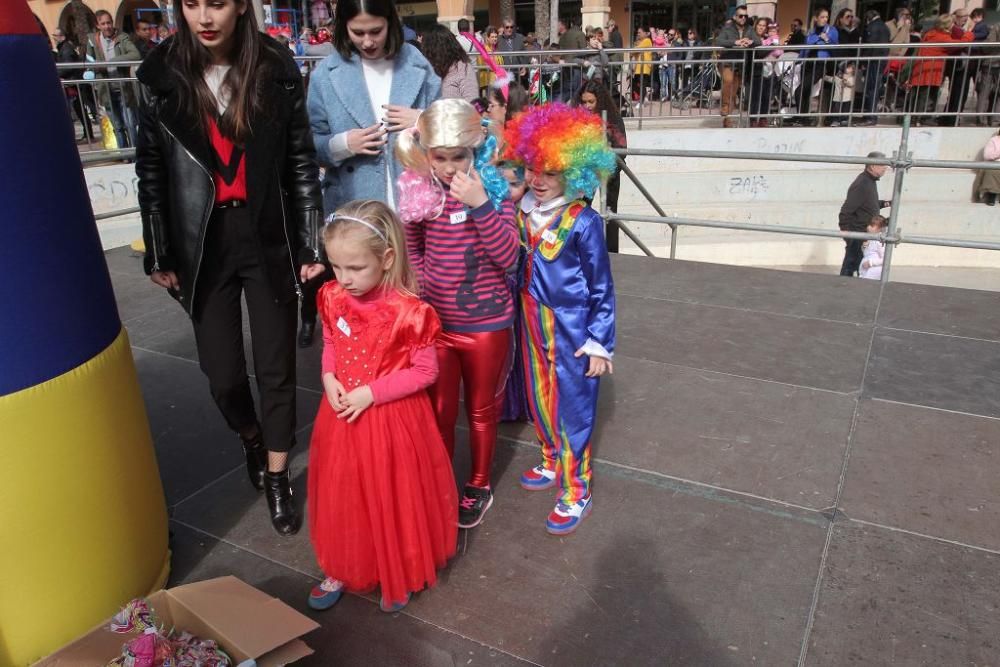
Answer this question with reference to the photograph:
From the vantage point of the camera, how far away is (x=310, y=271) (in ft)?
8.93

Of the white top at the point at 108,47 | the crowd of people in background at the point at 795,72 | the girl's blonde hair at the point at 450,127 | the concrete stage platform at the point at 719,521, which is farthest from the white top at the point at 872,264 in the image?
the white top at the point at 108,47

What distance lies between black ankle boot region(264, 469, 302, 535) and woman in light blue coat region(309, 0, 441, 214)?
3.91 ft

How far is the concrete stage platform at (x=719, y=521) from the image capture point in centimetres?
236

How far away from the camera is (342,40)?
310cm

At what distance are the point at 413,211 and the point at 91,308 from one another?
99 cm

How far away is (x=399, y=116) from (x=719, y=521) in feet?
6.44

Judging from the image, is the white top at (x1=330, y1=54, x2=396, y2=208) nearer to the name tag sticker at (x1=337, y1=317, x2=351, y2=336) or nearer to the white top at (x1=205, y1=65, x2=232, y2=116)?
the white top at (x1=205, y1=65, x2=232, y2=116)

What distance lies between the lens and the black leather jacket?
A: 96.8 inches

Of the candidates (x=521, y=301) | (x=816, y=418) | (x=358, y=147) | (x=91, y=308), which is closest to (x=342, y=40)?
(x=358, y=147)

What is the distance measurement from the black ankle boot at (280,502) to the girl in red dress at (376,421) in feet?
1.52

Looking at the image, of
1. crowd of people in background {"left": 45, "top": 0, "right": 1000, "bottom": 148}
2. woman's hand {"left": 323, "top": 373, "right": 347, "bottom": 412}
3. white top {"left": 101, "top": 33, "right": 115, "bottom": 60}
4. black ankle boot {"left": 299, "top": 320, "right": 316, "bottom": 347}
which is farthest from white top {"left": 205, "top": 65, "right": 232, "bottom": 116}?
white top {"left": 101, "top": 33, "right": 115, "bottom": 60}

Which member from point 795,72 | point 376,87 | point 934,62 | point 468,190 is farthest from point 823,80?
point 468,190

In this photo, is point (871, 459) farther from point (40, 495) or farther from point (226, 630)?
point (40, 495)

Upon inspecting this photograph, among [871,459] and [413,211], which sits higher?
[413,211]
